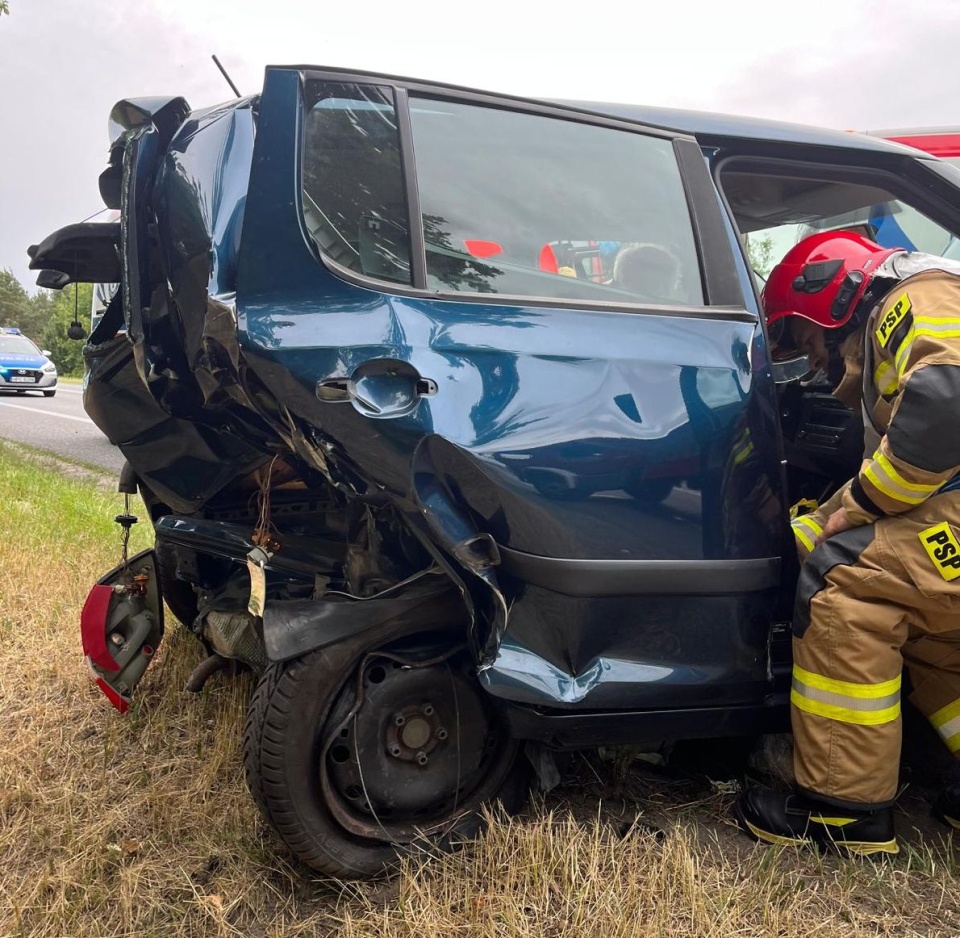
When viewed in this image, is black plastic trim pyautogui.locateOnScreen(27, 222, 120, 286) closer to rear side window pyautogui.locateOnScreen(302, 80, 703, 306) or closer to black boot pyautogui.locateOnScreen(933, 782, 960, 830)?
rear side window pyautogui.locateOnScreen(302, 80, 703, 306)

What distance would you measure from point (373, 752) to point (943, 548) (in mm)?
1356

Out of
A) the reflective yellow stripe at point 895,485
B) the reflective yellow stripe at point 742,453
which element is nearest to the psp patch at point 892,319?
the reflective yellow stripe at point 895,485

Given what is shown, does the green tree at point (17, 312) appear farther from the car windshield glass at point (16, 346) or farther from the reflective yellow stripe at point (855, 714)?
the reflective yellow stripe at point (855, 714)

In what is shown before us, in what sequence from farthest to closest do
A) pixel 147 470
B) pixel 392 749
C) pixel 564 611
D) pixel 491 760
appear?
pixel 147 470 → pixel 491 760 → pixel 392 749 → pixel 564 611

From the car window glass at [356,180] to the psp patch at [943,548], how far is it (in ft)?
4.20

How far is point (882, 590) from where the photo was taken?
1.88 meters

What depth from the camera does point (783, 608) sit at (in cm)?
204

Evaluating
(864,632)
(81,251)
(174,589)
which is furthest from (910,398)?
(174,589)

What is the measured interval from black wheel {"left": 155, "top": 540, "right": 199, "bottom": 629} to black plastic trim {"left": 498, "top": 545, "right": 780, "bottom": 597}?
133 centimetres

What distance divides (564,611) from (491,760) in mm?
543

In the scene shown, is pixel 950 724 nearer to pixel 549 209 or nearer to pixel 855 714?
pixel 855 714

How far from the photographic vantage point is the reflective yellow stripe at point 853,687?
1894 mm

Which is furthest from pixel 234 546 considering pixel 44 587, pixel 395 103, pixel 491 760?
pixel 44 587

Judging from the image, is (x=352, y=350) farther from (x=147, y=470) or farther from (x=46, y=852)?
(x=46, y=852)
